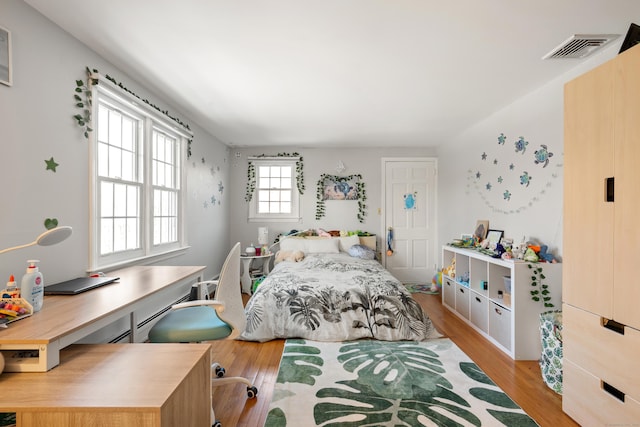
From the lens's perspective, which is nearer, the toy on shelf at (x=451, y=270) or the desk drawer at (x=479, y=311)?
the desk drawer at (x=479, y=311)

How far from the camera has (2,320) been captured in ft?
4.07

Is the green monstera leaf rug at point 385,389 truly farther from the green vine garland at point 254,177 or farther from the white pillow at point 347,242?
the green vine garland at point 254,177

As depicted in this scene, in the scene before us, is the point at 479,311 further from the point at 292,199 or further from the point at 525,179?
the point at 292,199

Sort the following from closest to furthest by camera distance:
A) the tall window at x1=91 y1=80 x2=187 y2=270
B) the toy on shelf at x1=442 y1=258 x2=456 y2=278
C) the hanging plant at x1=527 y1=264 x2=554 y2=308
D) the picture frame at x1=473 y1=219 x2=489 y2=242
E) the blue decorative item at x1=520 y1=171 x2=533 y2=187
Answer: the tall window at x1=91 y1=80 x2=187 y2=270, the hanging plant at x1=527 y1=264 x2=554 y2=308, the blue decorative item at x1=520 y1=171 x2=533 y2=187, the picture frame at x1=473 y1=219 x2=489 y2=242, the toy on shelf at x1=442 y1=258 x2=456 y2=278

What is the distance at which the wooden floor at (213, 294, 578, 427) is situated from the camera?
1.82 m

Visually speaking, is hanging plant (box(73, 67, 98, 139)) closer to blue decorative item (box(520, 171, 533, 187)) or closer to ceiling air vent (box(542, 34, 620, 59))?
ceiling air vent (box(542, 34, 620, 59))

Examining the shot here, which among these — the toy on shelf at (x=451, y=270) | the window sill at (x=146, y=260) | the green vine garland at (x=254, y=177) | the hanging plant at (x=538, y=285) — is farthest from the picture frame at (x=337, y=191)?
the hanging plant at (x=538, y=285)

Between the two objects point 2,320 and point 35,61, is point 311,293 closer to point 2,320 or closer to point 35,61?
point 2,320

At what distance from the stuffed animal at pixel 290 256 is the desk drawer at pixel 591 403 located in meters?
3.05

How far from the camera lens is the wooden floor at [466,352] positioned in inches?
71.7

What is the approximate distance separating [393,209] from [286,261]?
215 cm

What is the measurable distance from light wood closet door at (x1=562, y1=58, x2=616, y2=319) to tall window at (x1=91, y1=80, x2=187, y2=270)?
3.14 meters

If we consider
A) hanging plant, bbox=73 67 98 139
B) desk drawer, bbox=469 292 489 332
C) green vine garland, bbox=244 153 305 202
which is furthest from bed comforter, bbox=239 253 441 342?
green vine garland, bbox=244 153 305 202

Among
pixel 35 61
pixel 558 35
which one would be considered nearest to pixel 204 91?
pixel 35 61
